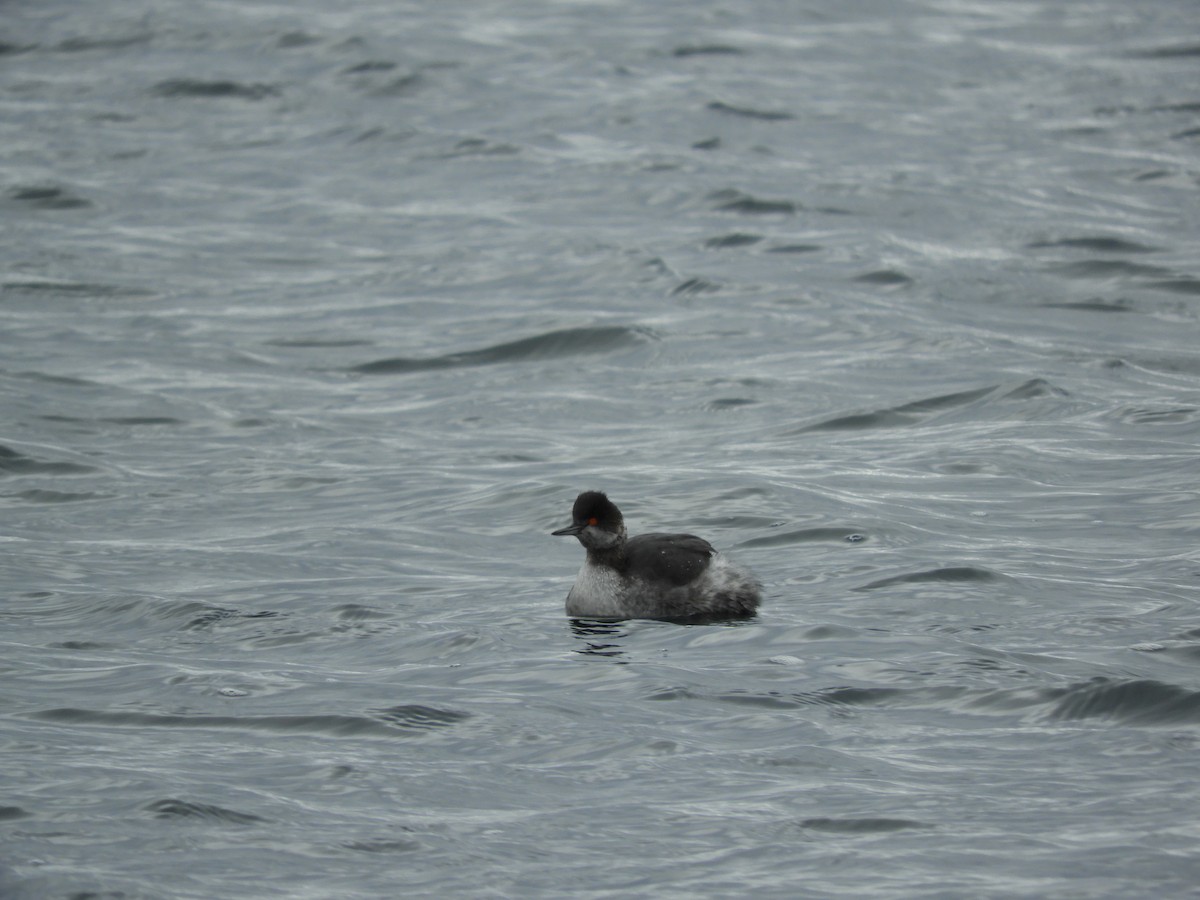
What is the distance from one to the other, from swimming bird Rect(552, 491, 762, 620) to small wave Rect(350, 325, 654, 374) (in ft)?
22.9

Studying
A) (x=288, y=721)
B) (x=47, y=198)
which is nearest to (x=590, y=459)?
(x=288, y=721)

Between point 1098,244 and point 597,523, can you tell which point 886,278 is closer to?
point 1098,244

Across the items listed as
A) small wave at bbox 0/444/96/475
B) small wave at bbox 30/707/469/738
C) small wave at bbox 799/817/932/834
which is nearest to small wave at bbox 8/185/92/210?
small wave at bbox 0/444/96/475

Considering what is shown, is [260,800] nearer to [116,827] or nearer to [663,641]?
[116,827]

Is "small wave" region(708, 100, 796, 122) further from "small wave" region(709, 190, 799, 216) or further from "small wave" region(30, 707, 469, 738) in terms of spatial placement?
"small wave" region(30, 707, 469, 738)

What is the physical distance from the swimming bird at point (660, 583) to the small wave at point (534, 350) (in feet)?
22.9

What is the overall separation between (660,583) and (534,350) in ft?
24.8

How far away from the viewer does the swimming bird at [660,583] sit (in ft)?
36.1

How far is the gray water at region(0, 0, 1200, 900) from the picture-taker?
27.0ft

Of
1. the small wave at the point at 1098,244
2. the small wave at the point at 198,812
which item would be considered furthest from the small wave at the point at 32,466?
the small wave at the point at 1098,244

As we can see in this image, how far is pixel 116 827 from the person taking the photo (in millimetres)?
8211

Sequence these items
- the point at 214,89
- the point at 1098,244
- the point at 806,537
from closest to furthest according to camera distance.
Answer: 1. the point at 806,537
2. the point at 1098,244
3. the point at 214,89

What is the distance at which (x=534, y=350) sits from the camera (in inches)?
726

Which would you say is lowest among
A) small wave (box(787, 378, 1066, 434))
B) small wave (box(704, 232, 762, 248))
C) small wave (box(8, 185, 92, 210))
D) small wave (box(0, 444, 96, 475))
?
small wave (box(787, 378, 1066, 434))
